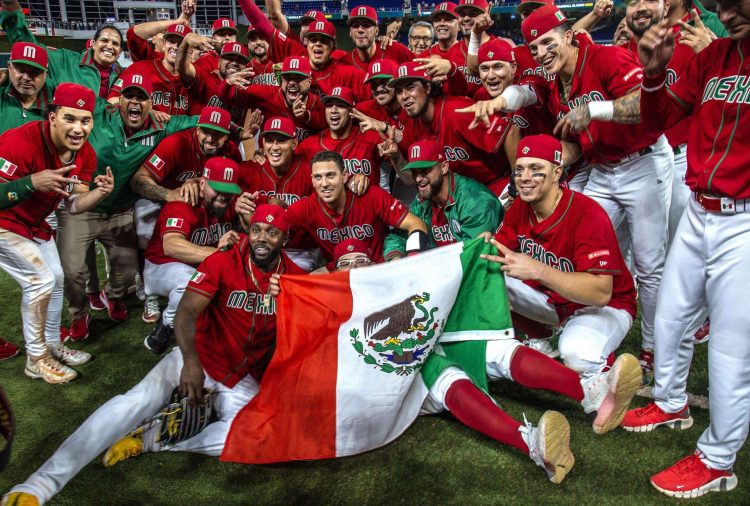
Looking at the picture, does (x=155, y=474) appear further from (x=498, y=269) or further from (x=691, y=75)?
(x=691, y=75)

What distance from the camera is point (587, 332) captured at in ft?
11.2

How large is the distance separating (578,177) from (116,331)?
3.82m

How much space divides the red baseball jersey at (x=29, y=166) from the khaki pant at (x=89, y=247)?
21.5 inches

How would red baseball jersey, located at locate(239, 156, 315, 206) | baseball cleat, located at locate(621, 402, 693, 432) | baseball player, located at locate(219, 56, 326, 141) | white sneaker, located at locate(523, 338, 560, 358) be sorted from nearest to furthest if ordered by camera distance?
1. baseball cleat, located at locate(621, 402, 693, 432)
2. white sneaker, located at locate(523, 338, 560, 358)
3. red baseball jersey, located at locate(239, 156, 315, 206)
4. baseball player, located at locate(219, 56, 326, 141)

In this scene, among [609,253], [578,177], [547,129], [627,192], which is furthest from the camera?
[547,129]

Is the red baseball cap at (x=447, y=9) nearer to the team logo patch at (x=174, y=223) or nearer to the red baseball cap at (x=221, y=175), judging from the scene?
the red baseball cap at (x=221, y=175)

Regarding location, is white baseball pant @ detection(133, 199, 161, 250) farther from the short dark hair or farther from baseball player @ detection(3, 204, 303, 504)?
baseball player @ detection(3, 204, 303, 504)

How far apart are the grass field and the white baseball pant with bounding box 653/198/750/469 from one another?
371 millimetres

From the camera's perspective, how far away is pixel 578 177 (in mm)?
4418

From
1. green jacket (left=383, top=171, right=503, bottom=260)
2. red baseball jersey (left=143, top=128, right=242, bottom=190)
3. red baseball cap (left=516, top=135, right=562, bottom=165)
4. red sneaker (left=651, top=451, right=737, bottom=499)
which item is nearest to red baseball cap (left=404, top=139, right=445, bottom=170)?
green jacket (left=383, top=171, right=503, bottom=260)

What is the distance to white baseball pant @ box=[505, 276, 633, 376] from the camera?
333cm

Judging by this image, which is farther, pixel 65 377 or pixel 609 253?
pixel 65 377

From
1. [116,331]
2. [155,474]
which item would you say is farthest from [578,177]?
[116,331]

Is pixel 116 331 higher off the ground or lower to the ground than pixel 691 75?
lower
